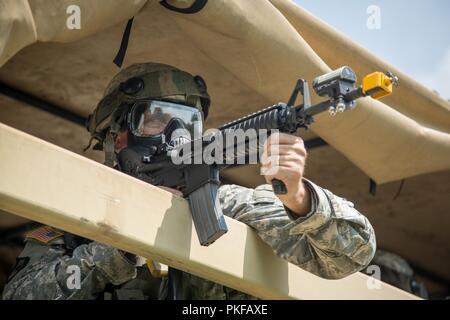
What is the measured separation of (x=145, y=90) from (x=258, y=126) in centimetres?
100

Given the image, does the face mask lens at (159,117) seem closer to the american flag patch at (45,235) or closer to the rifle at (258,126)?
the rifle at (258,126)

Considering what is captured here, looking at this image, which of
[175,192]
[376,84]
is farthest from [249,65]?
[376,84]

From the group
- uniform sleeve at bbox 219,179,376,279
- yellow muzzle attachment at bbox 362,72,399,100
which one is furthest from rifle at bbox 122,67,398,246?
uniform sleeve at bbox 219,179,376,279

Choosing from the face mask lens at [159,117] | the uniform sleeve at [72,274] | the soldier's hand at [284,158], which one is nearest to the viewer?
the soldier's hand at [284,158]

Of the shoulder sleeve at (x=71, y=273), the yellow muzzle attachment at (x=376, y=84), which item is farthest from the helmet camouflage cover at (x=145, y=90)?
the yellow muzzle attachment at (x=376, y=84)

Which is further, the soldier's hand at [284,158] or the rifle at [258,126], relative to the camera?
the soldier's hand at [284,158]

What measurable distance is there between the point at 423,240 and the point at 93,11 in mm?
2751

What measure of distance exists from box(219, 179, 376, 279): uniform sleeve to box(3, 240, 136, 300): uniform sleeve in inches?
17.4

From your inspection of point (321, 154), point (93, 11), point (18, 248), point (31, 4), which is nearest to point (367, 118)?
point (321, 154)

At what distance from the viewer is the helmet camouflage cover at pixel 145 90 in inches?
135

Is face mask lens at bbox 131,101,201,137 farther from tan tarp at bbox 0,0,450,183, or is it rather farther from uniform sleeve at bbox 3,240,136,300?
uniform sleeve at bbox 3,240,136,300

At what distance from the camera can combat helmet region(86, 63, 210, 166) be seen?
3.43 metres

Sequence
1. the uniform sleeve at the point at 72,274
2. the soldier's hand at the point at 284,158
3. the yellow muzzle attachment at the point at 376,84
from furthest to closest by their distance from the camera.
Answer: the uniform sleeve at the point at 72,274 < the soldier's hand at the point at 284,158 < the yellow muzzle attachment at the point at 376,84
